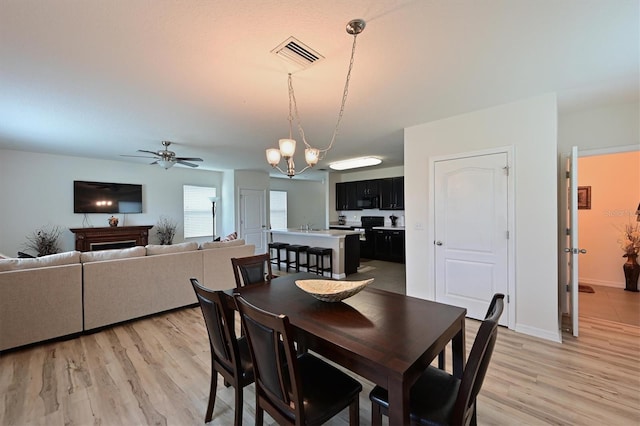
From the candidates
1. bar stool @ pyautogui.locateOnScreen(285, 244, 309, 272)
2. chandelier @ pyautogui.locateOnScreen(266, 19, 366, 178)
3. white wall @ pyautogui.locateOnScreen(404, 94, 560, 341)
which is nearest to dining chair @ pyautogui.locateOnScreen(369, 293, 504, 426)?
chandelier @ pyautogui.locateOnScreen(266, 19, 366, 178)

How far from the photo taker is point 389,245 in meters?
6.95

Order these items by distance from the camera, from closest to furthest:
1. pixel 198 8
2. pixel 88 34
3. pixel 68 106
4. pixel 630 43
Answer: pixel 198 8 → pixel 88 34 → pixel 630 43 → pixel 68 106

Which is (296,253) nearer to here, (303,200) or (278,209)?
(278,209)

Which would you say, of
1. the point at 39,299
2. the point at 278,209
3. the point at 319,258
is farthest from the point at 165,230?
the point at 39,299

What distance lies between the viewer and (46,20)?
→ 1.63 metres

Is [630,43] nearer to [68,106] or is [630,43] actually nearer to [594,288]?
[594,288]

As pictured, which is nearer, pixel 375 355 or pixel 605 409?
pixel 375 355

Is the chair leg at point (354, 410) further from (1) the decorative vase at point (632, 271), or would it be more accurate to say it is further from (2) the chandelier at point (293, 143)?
(1) the decorative vase at point (632, 271)

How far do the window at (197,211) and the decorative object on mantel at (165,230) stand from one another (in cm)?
39

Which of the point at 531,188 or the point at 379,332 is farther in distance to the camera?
the point at 531,188

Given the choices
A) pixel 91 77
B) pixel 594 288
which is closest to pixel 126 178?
pixel 91 77

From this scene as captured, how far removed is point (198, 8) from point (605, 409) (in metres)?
3.61

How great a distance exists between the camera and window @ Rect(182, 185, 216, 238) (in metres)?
7.24

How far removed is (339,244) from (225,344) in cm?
387
